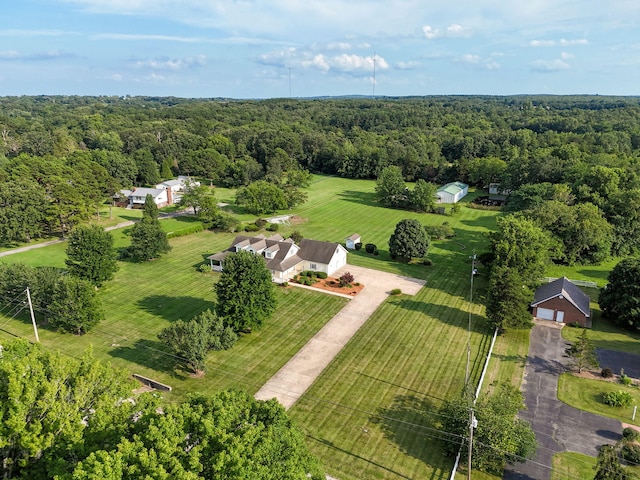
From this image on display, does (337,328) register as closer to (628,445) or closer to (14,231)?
(628,445)

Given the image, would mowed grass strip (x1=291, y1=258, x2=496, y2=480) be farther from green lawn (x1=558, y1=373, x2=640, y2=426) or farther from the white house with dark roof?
the white house with dark roof

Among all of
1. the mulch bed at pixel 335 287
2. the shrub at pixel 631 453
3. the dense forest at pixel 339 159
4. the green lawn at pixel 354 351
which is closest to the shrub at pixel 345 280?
the mulch bed at pixel 335 287

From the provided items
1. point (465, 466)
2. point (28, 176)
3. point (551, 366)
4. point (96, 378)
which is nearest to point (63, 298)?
point (96, 378)

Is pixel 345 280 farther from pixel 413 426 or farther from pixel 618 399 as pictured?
pixel 618 399

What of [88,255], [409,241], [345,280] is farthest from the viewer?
[409,241]

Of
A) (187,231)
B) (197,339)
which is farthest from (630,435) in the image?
(187,231)

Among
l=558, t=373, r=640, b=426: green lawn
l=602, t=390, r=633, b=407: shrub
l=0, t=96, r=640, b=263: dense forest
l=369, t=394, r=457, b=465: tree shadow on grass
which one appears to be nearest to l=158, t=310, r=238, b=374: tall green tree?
l=369, t=394, r=457, b=465: tree shadow on grass
